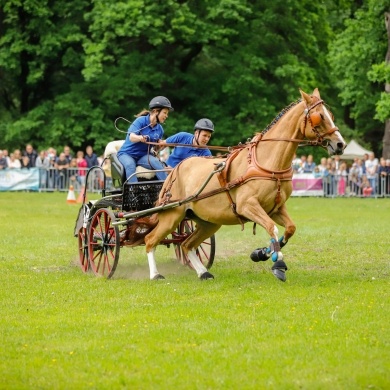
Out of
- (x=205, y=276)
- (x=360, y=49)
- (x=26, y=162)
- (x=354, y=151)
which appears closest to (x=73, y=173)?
(x=26, y=162)

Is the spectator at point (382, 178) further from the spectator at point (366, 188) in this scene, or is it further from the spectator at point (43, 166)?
the spectator at point (43, 166)

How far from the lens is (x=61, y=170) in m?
36.0

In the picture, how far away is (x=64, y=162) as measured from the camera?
35.9 meters

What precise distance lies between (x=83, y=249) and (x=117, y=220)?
4.24 ft

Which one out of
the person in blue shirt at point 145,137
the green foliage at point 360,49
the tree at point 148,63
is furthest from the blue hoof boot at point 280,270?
the green foliage at point 360,49

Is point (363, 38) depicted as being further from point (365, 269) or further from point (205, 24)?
point (365, 269)

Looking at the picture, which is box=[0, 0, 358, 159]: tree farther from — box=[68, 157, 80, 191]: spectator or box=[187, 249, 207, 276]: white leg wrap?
box=[187, 249, 207, 276]: white leg wrap

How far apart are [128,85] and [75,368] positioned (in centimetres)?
3184

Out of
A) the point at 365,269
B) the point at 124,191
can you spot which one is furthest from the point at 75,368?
the point at 365,269

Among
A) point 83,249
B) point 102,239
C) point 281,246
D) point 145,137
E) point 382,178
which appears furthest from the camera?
point 382,178

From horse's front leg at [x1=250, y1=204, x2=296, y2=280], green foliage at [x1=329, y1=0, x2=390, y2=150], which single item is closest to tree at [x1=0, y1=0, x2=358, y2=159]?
green foliage at [x1=329, y1=0, x2=390, y2=150]

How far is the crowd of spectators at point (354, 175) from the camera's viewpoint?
116 feet

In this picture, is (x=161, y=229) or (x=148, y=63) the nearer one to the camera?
(x=161, y=229)

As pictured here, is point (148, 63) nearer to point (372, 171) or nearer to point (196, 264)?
point (372, 171)
